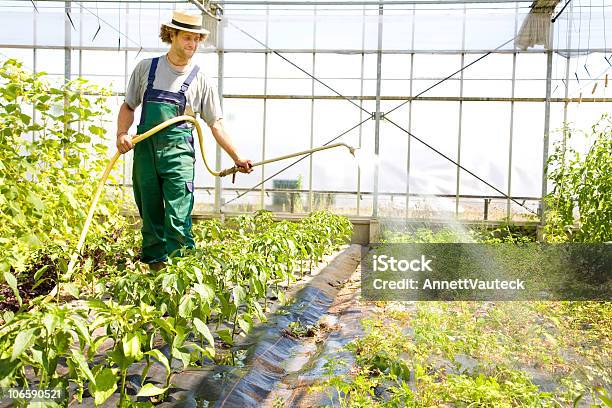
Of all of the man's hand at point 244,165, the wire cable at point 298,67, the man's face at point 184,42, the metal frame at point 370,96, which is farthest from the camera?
the wire cable at point 298,67

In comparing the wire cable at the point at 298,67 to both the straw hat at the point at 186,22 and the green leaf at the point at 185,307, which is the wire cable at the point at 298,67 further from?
the green leaf at the point at 185,307

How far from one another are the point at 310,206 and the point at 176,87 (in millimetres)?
6784

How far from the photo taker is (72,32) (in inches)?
405

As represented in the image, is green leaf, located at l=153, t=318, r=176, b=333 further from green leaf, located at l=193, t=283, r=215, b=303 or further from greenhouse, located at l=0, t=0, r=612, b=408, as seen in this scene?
green leaf, located at l=193, t=283, r=215, b=303

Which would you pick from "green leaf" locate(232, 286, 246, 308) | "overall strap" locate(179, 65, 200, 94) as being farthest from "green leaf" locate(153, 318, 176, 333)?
"overall strap" locate(179, 65, 200, 94)

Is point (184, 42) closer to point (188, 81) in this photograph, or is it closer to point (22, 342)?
point (188, 81)

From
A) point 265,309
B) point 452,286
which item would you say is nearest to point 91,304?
point 265,309

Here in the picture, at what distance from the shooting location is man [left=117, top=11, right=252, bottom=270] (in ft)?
12.2

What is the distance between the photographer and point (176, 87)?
382cm

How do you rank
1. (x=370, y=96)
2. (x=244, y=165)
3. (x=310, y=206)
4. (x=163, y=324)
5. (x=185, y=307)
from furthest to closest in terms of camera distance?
1. (x=310, y=206)
2. (x=370, y=96)
3. (x=244, y=165)
4. (x=185, y=307)
5. (x=163, y=324)

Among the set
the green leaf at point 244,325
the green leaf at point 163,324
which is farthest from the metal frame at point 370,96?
the green leaf at point 163,324

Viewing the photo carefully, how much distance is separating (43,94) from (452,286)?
3.14 meters

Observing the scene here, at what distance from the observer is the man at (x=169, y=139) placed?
3.71 metres

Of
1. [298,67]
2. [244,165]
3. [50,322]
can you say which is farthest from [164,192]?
[298,67]
